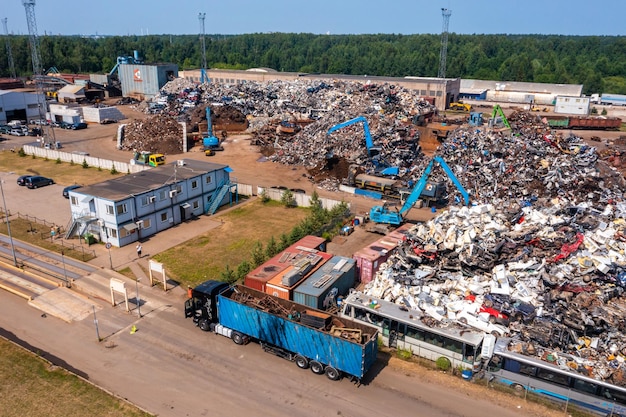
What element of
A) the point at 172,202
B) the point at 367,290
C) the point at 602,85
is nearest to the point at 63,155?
the point at 172,202

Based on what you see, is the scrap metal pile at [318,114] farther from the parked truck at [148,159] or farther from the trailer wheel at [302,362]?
the trailer wheel at [302,362]

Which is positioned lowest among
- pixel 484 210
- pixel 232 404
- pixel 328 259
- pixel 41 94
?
pixel 232 404

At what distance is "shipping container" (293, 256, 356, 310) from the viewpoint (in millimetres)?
25172

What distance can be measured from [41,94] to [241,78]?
141ft

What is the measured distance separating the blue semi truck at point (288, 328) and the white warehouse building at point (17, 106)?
6867 cm

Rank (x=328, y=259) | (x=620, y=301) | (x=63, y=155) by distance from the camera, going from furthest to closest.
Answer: (x=63, y=155) < (x=328, y=259) < (x=620, y=301)

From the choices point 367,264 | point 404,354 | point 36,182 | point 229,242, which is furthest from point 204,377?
point 36,182

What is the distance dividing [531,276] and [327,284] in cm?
1088

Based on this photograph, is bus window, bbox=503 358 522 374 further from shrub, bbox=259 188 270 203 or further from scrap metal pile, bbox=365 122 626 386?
shrub, bbox=259 188 270 203

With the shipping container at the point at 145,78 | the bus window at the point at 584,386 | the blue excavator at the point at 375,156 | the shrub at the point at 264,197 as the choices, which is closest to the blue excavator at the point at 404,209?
the blue excavator at the point at 375,156

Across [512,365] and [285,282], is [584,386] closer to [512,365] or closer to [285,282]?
[512,365]

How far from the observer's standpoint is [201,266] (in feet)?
108

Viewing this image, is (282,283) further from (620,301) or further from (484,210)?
(620,301)

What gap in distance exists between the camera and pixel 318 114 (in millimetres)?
73250
